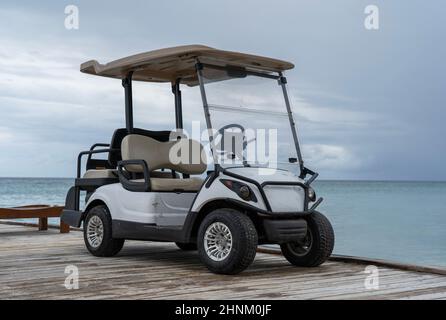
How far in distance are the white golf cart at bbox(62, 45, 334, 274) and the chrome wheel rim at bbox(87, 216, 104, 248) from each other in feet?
0.04

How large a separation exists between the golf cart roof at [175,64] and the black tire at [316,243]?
60.1 inches

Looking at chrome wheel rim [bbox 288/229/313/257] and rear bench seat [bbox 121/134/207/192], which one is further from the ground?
rear bench seat [bbox 121/134/207/192]

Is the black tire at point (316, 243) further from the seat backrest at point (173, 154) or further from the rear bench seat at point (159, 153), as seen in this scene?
the seat backrest at point (173, 154)

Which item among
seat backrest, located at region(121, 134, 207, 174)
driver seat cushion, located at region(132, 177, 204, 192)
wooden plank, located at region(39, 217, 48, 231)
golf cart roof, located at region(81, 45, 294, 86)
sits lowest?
wooden plank, located at region(39, 217, 48, 231)

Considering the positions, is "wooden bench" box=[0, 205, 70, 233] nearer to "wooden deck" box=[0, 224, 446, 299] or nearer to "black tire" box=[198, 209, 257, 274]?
"wooden deck" box=[0, 224, 446, 299]

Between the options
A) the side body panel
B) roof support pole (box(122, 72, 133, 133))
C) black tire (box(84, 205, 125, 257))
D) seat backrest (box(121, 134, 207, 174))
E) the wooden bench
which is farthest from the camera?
the wooden bench

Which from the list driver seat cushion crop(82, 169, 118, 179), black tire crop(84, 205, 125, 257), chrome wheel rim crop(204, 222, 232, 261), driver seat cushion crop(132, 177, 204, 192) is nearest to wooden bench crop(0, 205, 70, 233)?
driver seat cushion crop(82, 169, 118, 179)

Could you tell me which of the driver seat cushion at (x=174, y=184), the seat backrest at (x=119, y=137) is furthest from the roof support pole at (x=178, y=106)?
the driver seat cushion at (x=174, y=184)

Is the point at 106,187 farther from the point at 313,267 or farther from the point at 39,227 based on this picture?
the point at 39,227

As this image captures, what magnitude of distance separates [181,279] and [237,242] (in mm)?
541

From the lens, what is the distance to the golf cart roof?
6.76 metres

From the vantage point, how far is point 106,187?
7.60 metres

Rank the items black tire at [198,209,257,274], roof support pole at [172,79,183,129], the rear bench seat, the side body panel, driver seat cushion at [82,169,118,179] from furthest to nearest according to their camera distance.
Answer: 1. roof support pole at [172,79,183,129]
2. driver seat cushion at [82,169,118,179]
3. the rear bench seat
4. the side body panel
5. black tire at [198,209,257,274]

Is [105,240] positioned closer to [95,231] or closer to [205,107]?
[95,231]
